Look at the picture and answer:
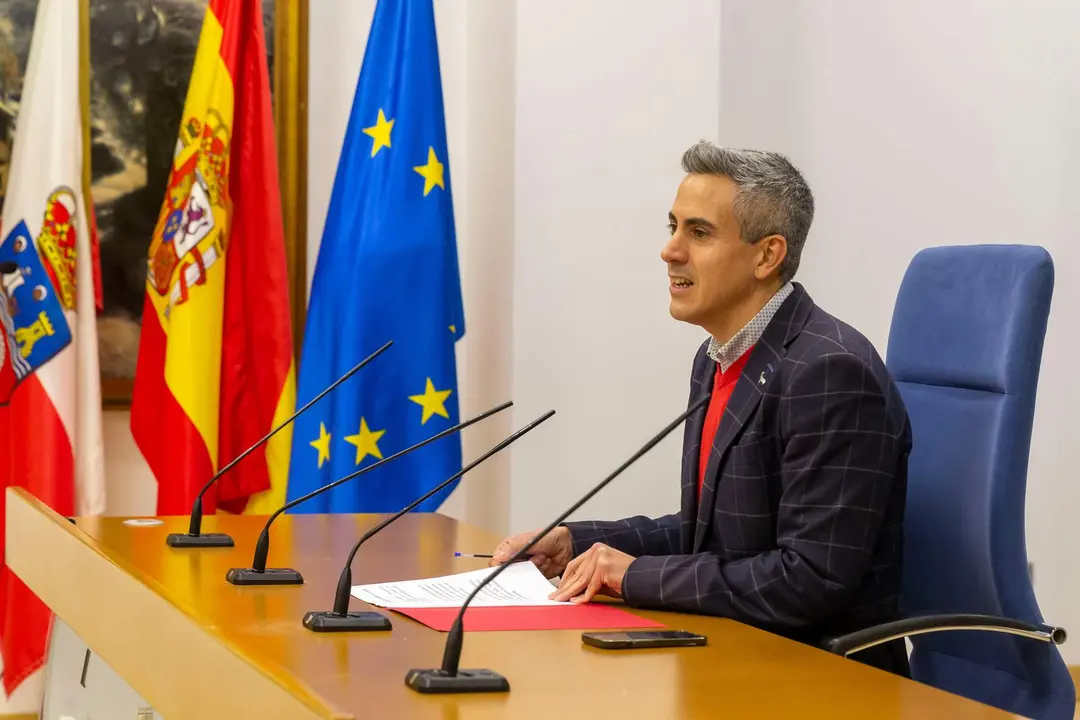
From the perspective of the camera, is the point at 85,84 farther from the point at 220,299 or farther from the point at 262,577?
the point at 262,577

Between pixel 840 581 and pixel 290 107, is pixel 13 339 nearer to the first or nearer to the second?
pixel 290 107

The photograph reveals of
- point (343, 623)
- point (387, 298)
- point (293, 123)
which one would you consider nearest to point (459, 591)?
point (343, 623)

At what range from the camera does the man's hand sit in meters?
1.93

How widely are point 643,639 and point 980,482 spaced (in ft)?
2.81

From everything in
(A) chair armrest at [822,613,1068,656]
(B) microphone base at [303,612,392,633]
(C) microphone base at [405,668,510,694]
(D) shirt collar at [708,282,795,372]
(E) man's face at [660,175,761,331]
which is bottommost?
(A) chair armrest at [822,613,1068,656]

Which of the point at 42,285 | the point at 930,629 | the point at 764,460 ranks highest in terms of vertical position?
the point at 42,285

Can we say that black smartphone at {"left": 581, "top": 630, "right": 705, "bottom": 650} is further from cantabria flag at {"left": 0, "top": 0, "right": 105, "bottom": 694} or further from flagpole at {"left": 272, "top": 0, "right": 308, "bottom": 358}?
flagpole at {"left": 272, "top": 0, "right": 308, "bottom": 358}

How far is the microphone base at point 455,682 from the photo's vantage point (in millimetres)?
1323

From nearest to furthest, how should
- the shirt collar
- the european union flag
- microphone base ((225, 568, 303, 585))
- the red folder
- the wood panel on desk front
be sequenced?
the wood panel on desk front → the red folder → microphone base ((225, 568, 303, 585)) → the shirt collar → the european union flag

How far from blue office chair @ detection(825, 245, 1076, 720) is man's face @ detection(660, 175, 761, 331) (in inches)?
15.2

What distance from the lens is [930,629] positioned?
6.32 ft

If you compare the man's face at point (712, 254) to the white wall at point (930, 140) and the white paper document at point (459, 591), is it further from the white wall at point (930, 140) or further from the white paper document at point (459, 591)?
the white wall at point (930, 140)

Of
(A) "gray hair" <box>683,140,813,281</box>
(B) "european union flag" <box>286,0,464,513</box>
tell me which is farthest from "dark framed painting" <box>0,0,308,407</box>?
(A) "gray hair" <box>683,140,813,281</box>

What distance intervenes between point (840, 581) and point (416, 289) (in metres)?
2.09
